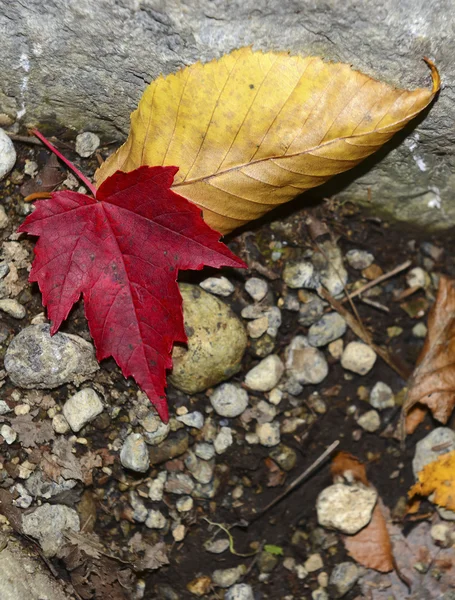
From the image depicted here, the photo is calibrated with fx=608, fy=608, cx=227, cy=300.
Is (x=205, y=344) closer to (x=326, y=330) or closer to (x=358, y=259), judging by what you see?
(x=326, y=330)

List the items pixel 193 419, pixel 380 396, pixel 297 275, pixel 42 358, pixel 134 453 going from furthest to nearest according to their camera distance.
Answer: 1. pixel 380 396
2. pixel 297 275
3. pixel 193 419
4. pixel 134 453
5. pixel 42 358

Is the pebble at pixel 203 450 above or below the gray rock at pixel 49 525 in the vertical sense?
above

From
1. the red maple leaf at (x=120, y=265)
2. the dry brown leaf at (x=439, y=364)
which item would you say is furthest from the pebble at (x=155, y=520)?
the dry brown leaf at (x=439, y=364)

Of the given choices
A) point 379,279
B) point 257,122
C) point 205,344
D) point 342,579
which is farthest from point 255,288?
point 342,579

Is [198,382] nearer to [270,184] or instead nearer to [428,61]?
[270,184]

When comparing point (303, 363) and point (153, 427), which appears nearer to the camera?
point (153, 427)

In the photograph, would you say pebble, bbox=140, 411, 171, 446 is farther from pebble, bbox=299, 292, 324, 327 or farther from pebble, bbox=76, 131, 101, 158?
pebble, bbox=76, 131, 101, 158

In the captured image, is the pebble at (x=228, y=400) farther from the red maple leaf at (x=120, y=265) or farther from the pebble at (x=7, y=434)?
the pebble at (x=7, y=434)
